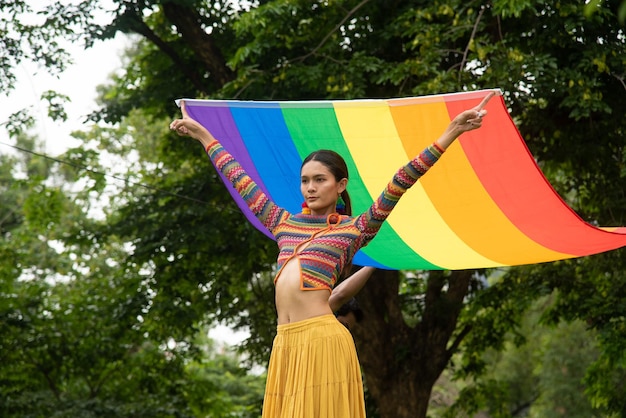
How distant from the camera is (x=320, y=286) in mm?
3275

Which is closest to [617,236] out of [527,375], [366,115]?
[366,115]

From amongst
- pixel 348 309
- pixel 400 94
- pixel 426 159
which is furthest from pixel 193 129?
pixel 400 94

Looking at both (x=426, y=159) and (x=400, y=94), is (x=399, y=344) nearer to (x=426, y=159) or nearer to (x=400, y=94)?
(x=400, y=94)

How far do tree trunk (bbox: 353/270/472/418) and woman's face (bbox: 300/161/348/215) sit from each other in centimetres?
624

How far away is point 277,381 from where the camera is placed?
129 inches

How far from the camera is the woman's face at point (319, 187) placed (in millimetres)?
3404

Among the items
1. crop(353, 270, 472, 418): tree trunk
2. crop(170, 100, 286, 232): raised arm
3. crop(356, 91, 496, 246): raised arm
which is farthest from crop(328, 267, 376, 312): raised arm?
crop(353, 270, 472, 418): tree trunk

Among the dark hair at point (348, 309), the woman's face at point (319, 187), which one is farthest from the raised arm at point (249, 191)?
the dark hair at point (348, 309)

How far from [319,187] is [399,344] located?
6767mm

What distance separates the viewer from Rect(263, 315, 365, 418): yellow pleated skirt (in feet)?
10.5

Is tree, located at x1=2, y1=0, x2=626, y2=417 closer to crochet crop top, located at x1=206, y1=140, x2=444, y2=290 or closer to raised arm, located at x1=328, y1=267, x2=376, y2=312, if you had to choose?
raised arm, located at x1=328, y1=267, x2=376, y2=312

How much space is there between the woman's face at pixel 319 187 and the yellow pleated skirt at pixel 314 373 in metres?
0.41

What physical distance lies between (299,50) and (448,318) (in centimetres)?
319

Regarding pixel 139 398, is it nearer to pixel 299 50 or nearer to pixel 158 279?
pixel 158 279
